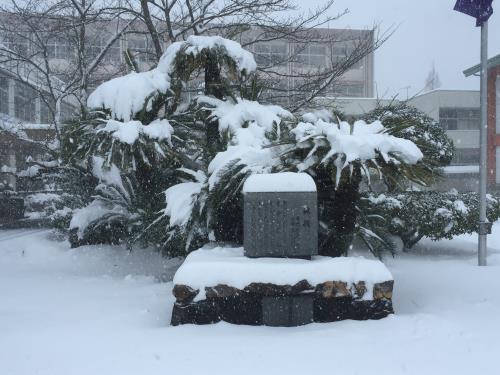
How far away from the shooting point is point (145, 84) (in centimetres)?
736

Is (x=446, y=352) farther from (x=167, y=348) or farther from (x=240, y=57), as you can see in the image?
(x=240, y=57)

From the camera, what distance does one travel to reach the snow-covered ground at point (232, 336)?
357cm

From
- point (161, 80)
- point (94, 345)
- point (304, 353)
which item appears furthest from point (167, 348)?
point (161, 80)

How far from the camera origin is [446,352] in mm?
3762

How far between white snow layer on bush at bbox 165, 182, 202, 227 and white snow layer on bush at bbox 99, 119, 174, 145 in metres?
0.76

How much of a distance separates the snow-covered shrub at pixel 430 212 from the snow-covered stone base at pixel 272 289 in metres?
3.20

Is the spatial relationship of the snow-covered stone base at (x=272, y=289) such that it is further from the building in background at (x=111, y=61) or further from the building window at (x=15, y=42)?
the building window at (x=15, y=42)

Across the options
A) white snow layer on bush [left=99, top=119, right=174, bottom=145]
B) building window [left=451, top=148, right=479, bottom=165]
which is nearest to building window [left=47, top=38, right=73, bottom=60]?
white snow layer on bush [left=99, top=119, right=174, bottom=145]

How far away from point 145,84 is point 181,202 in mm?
1930

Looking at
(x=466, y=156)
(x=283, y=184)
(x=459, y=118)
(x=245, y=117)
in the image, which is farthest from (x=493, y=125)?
(x=283, y=184)

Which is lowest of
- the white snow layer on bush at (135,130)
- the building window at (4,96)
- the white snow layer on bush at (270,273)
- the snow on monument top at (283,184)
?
the white snow layer on bush at (270,273)

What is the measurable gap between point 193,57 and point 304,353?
5.06 m

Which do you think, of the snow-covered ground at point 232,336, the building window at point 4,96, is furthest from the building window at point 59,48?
the snow-covered ground at point 232,336

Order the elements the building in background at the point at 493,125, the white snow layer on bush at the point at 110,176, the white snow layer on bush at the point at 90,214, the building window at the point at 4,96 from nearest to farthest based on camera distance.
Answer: the white snow layer on bush at the point at 90,214, the white snow layer on bush at the point at 110,176, the building window at the point at 4,96, the building in background at the point at 493,125
